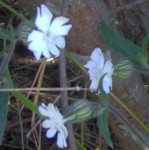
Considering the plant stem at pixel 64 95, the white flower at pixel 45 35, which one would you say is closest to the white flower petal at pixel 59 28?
the white flower at pixel 45 35

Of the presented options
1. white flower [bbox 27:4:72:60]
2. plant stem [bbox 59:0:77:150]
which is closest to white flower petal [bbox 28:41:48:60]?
white flower [bbox 27:4:72:60]

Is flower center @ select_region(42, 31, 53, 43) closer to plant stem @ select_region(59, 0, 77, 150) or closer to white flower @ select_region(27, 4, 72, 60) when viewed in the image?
white flower @ select_region(27, 4, 72, 60)

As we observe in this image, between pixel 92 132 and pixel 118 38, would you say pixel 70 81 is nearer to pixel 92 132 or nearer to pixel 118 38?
pixel 92 132

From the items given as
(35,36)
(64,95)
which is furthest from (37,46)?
(64,95)

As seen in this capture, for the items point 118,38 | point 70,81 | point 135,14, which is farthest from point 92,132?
point 118,38

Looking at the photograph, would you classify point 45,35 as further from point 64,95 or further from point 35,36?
point 64,95

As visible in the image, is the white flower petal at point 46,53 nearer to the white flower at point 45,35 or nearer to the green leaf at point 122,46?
the white flower at point 45,35
